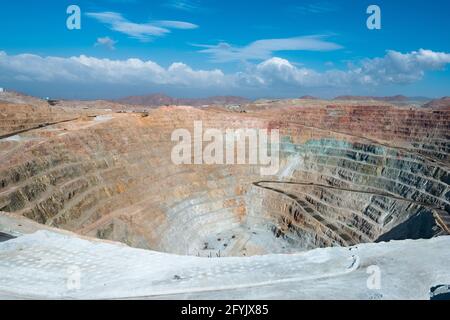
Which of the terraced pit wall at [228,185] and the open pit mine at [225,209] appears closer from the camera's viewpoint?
the open pit mine at [225,209]

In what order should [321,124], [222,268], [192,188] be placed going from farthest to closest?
[321,124] → [192,188] → [222,268]

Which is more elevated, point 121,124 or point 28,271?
point 121,124

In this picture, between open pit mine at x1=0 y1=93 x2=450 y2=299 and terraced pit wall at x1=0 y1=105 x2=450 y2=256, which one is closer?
open pit mine at x1=0 y1=93 x2=450 y2=299

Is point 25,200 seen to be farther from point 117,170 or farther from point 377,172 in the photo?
point 377,172

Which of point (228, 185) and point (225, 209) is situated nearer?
point (225, 209)

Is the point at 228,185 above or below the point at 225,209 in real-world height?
above

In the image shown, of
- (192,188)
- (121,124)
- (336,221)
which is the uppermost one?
(121,124)

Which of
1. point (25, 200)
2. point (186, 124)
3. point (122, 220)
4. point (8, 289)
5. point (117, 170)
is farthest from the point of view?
point (186, 124)

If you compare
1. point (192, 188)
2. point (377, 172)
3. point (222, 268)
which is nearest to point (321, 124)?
point (377, 172)
